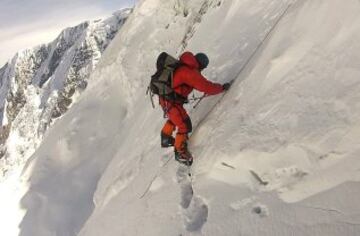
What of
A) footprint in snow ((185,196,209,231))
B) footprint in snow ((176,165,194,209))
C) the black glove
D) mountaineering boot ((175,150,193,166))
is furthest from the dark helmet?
footprint in snow ((185,196,209,231))

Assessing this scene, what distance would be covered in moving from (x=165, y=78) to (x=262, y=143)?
1817 mm

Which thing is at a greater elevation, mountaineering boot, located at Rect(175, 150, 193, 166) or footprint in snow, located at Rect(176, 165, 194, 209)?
mountaineering boot, located at Rect(175, 150, 193, 166)

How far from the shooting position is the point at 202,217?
629 cm

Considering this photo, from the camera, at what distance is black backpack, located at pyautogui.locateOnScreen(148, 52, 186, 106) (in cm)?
703

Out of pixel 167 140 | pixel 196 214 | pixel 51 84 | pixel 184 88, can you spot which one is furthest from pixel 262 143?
pixel 51 84

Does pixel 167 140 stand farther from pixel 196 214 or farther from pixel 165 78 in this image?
pixel 196 214

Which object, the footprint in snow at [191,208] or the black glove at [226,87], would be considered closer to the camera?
the footprint in snow at [191,208]

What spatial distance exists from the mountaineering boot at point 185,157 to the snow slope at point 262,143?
0.14 m

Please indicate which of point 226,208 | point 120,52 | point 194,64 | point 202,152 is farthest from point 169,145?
point 120,52

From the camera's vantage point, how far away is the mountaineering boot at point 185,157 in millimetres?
7084

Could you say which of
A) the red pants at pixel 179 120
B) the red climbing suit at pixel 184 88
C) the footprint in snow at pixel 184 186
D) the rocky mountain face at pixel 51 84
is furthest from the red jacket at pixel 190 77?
the rocky mountain face at pixel 51 84

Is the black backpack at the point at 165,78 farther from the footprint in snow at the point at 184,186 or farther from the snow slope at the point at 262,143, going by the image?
the footprint in snow at the point at 184,186

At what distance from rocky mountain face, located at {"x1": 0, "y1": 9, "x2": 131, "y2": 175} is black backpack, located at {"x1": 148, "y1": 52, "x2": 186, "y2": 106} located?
75.3m

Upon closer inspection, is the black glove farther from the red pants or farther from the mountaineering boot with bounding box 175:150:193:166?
the mountaineering boot with bounding box 175:150:193:166
